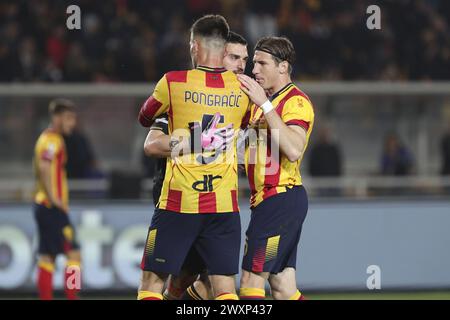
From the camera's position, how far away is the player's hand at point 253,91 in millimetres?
6473

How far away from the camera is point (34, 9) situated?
15164 mm

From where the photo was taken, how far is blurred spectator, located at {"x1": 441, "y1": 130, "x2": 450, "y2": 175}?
13406mm

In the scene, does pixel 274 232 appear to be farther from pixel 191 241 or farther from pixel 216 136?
pixel 216 136

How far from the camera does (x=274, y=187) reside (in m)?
6.98

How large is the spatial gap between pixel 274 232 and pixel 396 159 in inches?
265

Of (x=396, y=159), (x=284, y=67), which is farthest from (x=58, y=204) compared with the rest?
(x=396, y=159)

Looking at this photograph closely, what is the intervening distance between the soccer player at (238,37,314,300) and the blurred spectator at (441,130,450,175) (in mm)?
6703

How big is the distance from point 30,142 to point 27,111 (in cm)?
38

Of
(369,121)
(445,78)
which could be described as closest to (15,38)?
(369,121)

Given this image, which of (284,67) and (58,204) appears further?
(58,204)

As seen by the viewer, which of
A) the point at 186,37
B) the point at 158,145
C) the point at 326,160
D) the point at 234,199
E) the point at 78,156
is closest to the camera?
the point at 158,145
